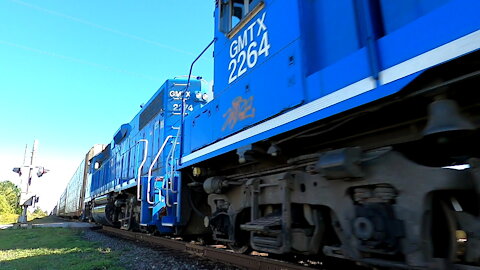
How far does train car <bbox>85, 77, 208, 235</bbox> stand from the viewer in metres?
6.34

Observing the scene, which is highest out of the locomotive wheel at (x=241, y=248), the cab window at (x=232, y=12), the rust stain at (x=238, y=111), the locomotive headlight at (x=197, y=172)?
the cab window at (x=232, y=12)

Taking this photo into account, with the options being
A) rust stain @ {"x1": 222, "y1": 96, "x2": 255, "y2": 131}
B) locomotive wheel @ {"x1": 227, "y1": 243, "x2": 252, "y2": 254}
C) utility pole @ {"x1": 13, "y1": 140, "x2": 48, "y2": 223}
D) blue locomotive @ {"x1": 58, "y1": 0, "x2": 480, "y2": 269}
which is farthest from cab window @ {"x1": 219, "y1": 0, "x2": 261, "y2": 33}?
utility pole @ {"x1": 13, "y1": 140, "x2": 48, "y2": 223}

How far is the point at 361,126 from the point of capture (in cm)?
275

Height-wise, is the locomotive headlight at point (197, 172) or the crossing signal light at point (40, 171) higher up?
the crossing signal light at point (40, 171)

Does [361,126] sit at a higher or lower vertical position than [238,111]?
lower

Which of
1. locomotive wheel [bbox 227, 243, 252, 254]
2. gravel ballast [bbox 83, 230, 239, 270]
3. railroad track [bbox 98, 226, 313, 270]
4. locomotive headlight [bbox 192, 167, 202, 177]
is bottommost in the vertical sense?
gravel ballast [bbox 83, 230, 239, 270]

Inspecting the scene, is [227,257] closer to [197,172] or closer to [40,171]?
[197,172]

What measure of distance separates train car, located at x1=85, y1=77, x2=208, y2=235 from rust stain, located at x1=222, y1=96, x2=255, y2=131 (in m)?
2.00

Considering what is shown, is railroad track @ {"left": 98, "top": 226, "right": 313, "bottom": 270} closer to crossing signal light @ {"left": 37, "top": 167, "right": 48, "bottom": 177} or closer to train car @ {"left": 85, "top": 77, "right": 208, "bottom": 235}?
train car @ {"left": 85, "top": 77, "right": 208, "bottom": 235}

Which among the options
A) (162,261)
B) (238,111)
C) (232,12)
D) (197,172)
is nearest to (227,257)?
(162,261)

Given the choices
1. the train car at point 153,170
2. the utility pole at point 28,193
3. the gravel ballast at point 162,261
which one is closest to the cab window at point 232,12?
the train car at point 153,170

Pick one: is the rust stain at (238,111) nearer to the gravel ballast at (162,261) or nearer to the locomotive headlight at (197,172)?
the locomotive headlight at (197,172)

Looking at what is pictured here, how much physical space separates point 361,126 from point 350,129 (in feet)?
0.36

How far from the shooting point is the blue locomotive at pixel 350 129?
1.97 metres
